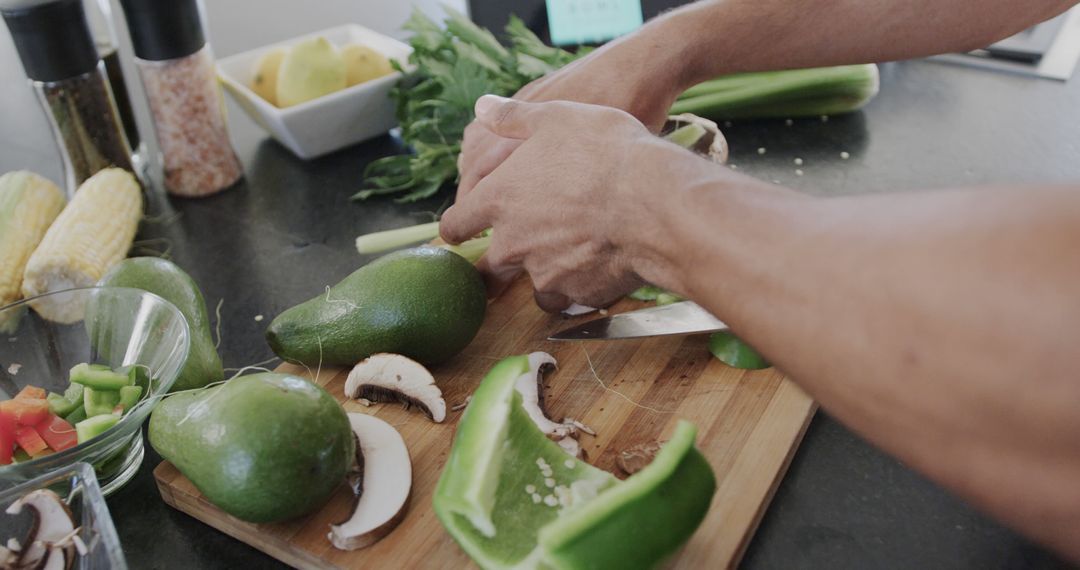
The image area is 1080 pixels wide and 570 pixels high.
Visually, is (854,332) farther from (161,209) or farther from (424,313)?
(161,209)

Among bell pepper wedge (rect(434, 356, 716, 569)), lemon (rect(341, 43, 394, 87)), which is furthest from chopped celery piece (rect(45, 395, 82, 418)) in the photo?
lemon (rect(341, 43, 394, 87))

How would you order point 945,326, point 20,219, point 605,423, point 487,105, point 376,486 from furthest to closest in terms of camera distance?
point 20,219
point 487,105
point 605,423
point 376,486
point 945,326

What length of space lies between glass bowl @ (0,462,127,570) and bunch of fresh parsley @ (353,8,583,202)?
925 millimetres

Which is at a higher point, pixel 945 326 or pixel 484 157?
pixel 945 326

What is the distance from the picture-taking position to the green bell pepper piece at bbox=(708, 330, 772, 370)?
1.17 meters

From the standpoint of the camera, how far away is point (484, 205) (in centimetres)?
122

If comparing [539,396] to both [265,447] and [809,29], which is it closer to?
[265,447]

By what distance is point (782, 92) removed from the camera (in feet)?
6.20

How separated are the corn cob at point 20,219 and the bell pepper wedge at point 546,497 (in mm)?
945

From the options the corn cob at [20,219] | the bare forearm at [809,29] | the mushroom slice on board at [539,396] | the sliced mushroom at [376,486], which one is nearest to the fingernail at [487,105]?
the bare forearm at [809,29]

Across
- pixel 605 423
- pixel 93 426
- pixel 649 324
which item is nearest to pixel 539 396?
pixel 605 423

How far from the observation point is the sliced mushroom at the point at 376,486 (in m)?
0.96

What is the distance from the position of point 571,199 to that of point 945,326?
53 centimetres

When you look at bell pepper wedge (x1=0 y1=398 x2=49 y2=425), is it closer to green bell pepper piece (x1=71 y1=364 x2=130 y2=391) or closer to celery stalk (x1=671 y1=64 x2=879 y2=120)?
green bell pepper piece (x1=71 y1=364 x2=130 y2=391)
